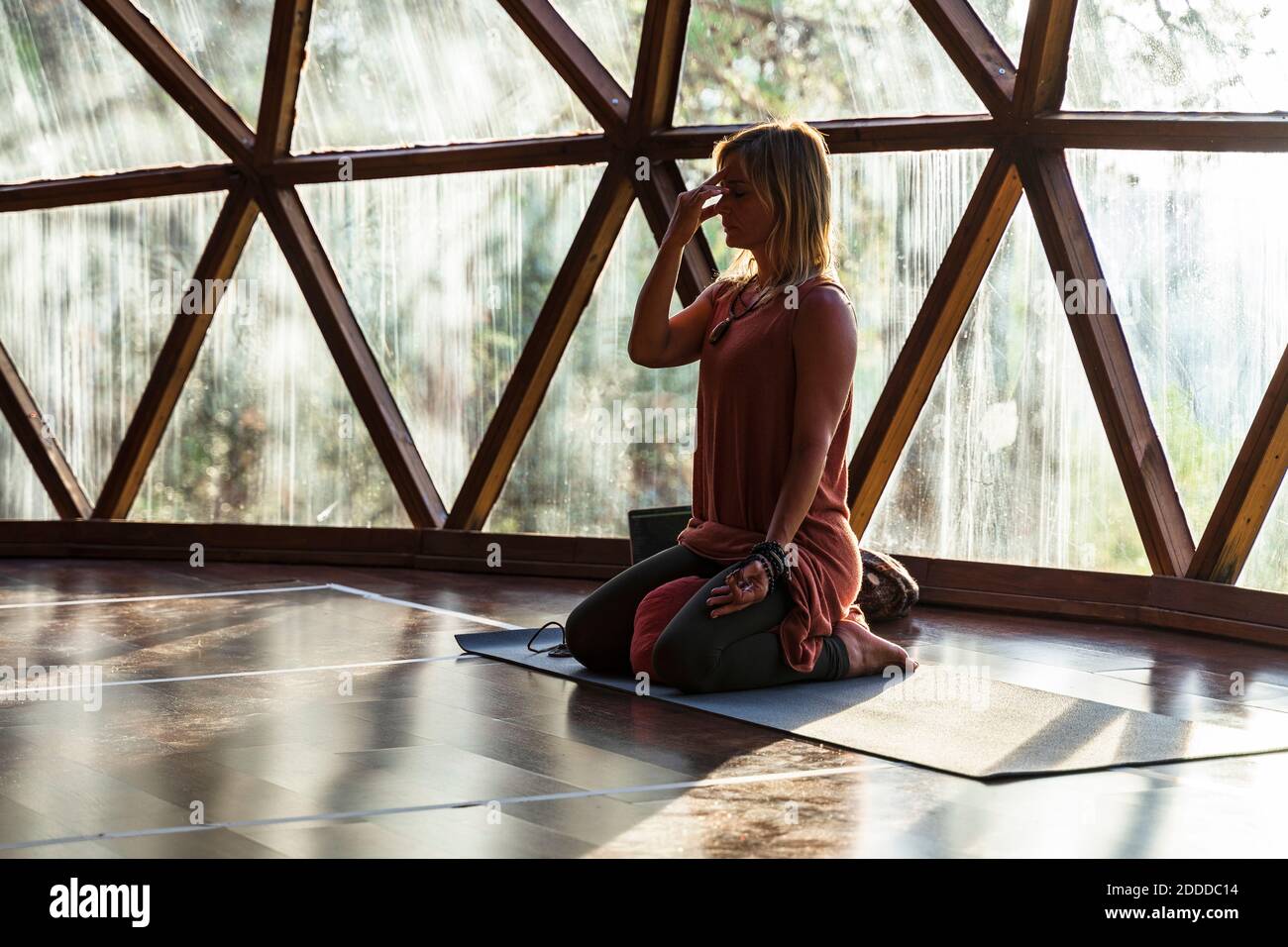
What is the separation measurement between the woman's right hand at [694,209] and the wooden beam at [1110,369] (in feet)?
7.96

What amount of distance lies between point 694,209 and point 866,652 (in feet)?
5.09

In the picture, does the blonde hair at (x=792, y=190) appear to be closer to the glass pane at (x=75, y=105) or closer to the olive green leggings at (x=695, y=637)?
the olive green leggings at (x=695, y=637)

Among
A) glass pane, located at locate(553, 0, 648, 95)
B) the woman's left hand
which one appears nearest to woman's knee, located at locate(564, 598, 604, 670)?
the woman's left hand

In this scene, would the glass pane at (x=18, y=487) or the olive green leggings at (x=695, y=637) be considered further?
the glass pane at (x=18, y=487)

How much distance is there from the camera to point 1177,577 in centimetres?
653

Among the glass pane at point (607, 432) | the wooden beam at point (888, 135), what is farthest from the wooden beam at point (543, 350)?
the wooden beam at point (888, 135)

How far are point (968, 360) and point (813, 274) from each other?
2.50 m

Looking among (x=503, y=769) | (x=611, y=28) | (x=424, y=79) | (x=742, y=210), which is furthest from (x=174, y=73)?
(x=503, y=769)

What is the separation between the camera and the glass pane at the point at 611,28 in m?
8.05

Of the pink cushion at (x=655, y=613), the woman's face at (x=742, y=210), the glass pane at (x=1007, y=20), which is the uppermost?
the glass pane at (x=1007, y=20)

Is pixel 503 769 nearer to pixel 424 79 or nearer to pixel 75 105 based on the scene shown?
pixel 424 79

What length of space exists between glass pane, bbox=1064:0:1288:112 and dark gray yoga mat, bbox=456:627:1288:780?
9.54ft
